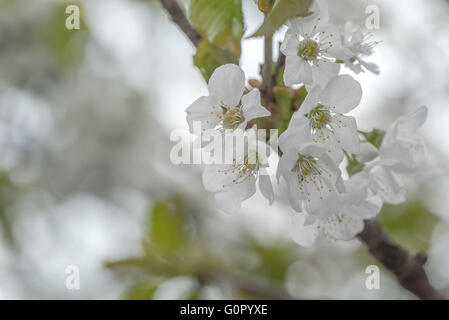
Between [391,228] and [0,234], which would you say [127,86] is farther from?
[391,228]

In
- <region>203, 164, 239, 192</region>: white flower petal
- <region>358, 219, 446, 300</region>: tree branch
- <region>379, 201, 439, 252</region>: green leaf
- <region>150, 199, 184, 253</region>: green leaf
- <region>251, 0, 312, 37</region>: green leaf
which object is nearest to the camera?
<region>251, 0, 312, 37</region>: green leaf

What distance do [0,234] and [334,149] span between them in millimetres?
1727

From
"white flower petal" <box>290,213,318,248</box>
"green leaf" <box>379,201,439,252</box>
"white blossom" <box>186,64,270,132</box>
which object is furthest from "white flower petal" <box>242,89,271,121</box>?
"green leaf" <box>379,201,439,252</box>

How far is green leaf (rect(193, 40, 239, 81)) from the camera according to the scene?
70 cm

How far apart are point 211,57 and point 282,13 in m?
0.14

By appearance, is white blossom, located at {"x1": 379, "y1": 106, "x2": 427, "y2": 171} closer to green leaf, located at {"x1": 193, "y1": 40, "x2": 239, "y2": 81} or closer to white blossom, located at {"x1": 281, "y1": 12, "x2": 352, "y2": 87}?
white blossom, located at {"x1": 281, "y1": 12, "x2": 352, "y2": 87}

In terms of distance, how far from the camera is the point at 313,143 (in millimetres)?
631

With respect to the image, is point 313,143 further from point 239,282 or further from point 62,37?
point 62,37

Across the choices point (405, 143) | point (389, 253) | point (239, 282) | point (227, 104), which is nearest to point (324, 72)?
point (227, 104)

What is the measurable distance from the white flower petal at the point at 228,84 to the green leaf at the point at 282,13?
63 millimetres

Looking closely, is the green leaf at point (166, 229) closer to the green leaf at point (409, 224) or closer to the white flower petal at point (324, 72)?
the white flower petal at point (324, 72)

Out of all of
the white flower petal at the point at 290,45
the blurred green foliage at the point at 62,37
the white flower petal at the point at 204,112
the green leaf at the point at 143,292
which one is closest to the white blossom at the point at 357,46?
the white flower petal at the point at 290,45

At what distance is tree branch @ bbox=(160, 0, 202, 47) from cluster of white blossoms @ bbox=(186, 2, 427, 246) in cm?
13

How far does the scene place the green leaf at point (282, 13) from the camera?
1.99 feet
